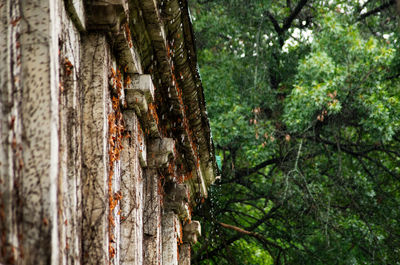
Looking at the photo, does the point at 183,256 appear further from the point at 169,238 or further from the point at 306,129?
the point at 306,129

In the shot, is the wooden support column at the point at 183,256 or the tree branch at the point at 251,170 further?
the tree branch at the point at 251,170

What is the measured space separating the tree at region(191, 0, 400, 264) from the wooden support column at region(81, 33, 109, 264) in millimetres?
9328

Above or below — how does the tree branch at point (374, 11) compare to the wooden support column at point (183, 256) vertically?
above

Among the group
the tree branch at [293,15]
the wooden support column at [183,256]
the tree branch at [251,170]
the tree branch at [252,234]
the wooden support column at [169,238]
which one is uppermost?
the tree branch at [293,15]

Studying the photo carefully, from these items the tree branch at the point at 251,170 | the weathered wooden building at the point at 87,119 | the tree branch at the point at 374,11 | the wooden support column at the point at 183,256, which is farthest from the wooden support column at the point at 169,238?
the tree branch at the point at 374,11

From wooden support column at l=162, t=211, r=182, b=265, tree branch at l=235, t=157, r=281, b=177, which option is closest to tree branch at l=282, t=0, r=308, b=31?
tree branch at l=235, t=157, r=281, b=177

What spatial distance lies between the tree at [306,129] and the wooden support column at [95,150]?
30.6 ft

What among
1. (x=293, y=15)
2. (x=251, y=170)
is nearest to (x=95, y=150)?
(x=251, y=170)

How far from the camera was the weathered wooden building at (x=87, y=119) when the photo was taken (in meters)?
3.11

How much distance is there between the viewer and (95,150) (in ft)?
13.6

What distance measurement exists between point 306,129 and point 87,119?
1001cm

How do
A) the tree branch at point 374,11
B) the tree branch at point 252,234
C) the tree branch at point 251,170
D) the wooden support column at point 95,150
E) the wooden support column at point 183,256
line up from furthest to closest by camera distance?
the tree branch at point 374,11
the tree branch at point 251,170
the tree branch at point 252,234
the wooden support column at point 183,256
the wooden support column at point 95,150

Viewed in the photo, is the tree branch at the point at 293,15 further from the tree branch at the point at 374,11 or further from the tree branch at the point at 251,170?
the tree branch at the point at 251,170

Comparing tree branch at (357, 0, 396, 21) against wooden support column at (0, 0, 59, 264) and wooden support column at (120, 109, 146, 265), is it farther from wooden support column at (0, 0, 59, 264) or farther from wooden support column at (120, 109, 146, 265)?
wooden support column at (0, 0, 59, 264)
